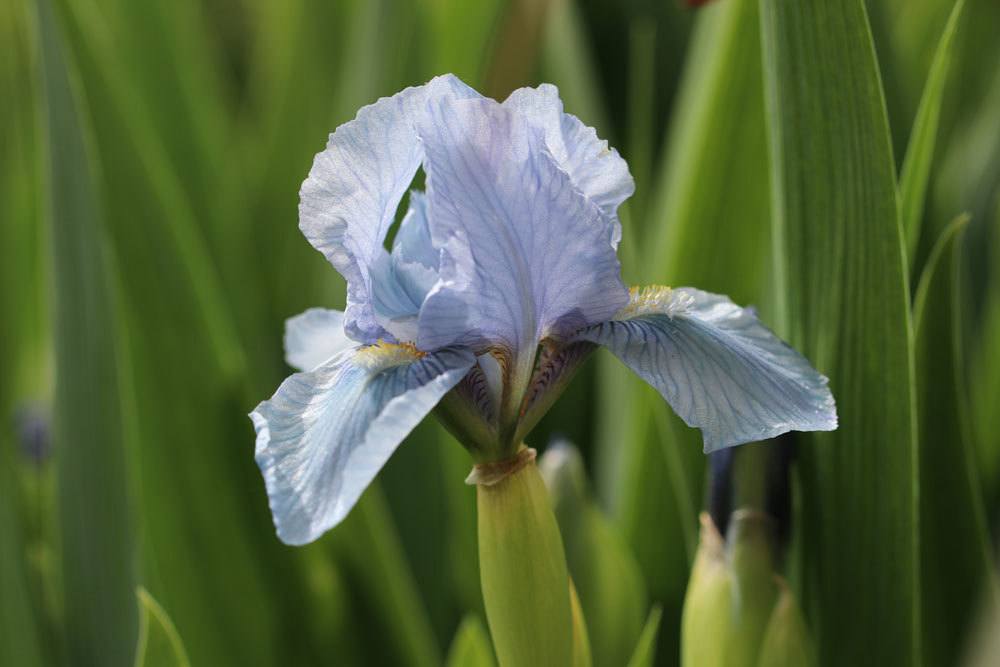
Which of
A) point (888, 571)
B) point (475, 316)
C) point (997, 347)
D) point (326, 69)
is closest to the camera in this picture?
point (475, 316)

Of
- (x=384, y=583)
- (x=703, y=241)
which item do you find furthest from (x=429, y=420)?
(x=703, y=241)

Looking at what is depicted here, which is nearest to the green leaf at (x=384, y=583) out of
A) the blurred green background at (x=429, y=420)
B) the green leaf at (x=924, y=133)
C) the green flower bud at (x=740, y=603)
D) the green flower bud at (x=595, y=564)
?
the blurred green background at (x=429, y=420)

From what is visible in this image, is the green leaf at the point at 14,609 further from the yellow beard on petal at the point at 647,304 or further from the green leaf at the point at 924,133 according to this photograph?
the green leaf at the point at 924,133

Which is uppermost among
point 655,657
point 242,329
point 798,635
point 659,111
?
point 659,111

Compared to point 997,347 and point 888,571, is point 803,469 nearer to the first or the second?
point 888,571

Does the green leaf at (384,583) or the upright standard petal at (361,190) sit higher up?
the upright standard petal at (361,190)

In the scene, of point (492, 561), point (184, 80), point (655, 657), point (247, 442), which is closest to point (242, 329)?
point (247, 442)

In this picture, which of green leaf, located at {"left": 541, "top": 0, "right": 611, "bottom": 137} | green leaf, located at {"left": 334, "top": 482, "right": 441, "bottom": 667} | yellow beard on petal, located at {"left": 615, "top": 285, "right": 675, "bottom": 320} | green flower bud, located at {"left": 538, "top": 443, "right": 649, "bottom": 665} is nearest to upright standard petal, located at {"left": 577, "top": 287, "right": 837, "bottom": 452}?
yellow beard on petal, located at {"left": 615, "top": 285, "right": 675, "bottom": 320}

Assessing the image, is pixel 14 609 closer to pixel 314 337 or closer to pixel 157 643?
pixel 157 643
